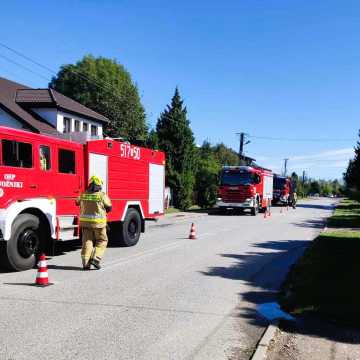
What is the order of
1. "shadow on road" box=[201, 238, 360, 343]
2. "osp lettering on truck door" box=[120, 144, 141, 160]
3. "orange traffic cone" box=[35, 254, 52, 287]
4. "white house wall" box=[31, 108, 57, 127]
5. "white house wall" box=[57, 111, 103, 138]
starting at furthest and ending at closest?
"white house wall" box=[57, 111, 103, 138]
"white house wall" box=[31, 108, 57, 127]
"osp lettering on truck door" box=[120, 144, 141, 160]
"orange traffic cone" box=[35, 254, 52, 287]
"shadow on road" box=[201, 238, 360, 343]

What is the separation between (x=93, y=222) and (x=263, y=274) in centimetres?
353

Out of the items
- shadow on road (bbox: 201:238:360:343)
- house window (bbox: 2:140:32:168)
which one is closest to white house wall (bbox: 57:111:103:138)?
shadow on road (bbox: 201:238:360:343)

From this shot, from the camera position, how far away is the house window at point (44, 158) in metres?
10.3

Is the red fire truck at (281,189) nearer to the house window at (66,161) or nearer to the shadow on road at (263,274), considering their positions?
the shadow on road at (263,274)

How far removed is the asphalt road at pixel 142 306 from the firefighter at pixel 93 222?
1.07 feet

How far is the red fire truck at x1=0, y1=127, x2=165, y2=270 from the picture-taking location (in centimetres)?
931

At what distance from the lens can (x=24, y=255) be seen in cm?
955

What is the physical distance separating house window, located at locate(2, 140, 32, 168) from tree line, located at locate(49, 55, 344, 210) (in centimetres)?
2535

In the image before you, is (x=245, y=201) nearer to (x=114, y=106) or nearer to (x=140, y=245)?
(x=140, y=245)

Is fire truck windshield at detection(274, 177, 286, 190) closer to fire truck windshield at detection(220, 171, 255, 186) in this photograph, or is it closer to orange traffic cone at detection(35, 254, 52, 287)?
fire truck windshield at detection(220, 171, 255, 186)

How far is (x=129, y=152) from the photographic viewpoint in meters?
13.7

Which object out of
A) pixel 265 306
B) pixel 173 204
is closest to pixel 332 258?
pixel 265 306

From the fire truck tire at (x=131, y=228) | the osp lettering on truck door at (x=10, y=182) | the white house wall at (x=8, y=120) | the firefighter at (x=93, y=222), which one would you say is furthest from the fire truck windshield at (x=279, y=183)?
the osp lettering on truck door at (x=10, y=182)

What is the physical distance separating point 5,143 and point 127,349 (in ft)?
18.2
